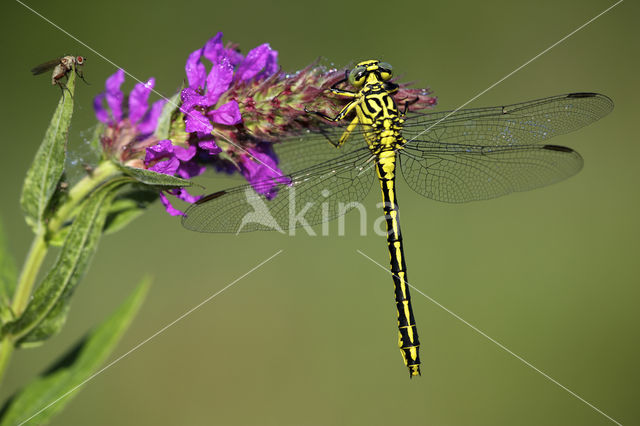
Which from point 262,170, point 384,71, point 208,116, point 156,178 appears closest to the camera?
point 156,178

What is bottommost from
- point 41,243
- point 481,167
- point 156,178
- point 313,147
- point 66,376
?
point 66,376

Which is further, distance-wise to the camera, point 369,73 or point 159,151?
point 369,73

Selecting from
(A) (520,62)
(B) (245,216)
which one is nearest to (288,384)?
(B) (245,216)

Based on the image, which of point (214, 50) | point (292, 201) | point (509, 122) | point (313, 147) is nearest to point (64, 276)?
point (214, 50)

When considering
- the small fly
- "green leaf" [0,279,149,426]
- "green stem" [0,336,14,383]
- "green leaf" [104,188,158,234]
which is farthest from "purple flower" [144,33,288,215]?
"green stem" [0,336,14,383]

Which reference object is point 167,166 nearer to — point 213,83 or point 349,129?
point 213,83

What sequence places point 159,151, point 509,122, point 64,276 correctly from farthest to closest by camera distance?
point 509,122
point 159,151
point 64,276

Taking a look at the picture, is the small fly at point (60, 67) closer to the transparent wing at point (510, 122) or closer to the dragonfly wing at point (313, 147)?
the dragonfly wing at point (313, 147)

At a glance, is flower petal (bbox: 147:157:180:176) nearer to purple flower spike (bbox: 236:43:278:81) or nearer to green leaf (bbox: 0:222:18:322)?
purple flower spike (bbox: 236:43:278:81)

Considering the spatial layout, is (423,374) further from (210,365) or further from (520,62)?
(520,62)
